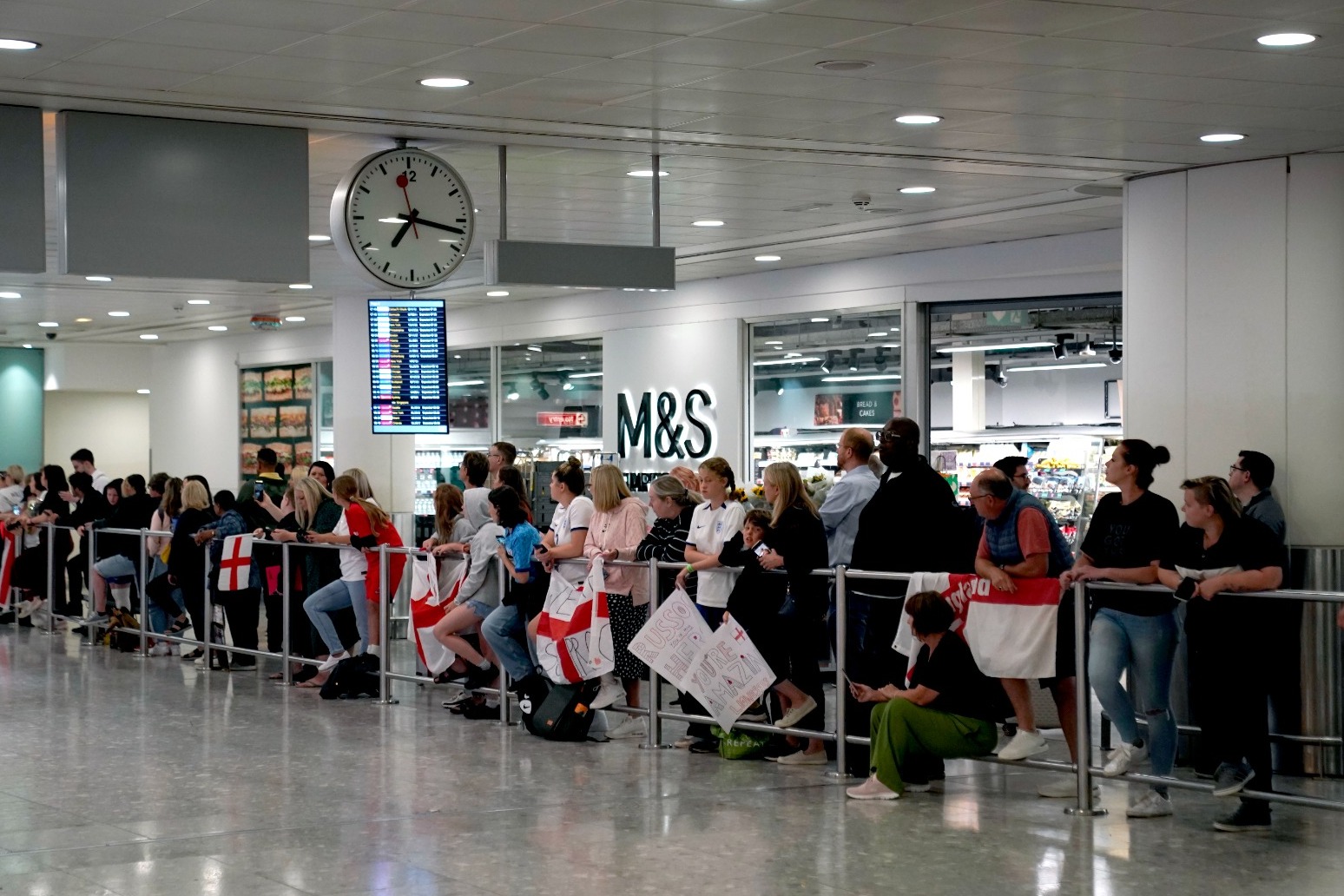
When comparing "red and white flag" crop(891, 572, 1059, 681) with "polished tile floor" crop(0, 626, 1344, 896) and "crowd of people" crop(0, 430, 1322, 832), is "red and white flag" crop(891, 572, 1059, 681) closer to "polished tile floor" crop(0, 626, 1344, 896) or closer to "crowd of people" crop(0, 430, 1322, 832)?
"crowd of people" crop(0, 430, 1322, 832)

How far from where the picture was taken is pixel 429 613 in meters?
11.1

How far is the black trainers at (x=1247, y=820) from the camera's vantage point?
7.27 meters

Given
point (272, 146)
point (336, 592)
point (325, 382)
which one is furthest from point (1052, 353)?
point (325, 382)

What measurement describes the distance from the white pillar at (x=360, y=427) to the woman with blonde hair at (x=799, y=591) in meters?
10.6

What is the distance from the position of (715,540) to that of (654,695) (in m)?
0.99

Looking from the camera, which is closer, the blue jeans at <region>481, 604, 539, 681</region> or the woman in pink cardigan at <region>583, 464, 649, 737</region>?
the woman in pink cardigan at <region>583, 464, 649, 737</region>

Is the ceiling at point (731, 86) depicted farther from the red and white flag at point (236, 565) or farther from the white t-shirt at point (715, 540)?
the red and white flag at point (236, 565)

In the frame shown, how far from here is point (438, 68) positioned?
7.95 meters

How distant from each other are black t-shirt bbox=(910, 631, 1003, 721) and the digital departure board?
18.0ft

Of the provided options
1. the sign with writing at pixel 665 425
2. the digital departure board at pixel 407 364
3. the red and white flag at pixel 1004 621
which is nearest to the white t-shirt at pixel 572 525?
the digital departure board at pixel 407 364

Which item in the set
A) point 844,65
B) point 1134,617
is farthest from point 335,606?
point 1134,617

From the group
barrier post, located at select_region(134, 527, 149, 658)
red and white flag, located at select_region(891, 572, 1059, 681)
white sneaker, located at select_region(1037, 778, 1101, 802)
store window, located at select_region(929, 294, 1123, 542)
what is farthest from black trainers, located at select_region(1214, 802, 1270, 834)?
barrier post, located at select_region(134, 527, 149, 658)

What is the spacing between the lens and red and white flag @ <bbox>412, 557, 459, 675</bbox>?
1103 cm

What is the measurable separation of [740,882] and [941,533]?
2.61 meters
